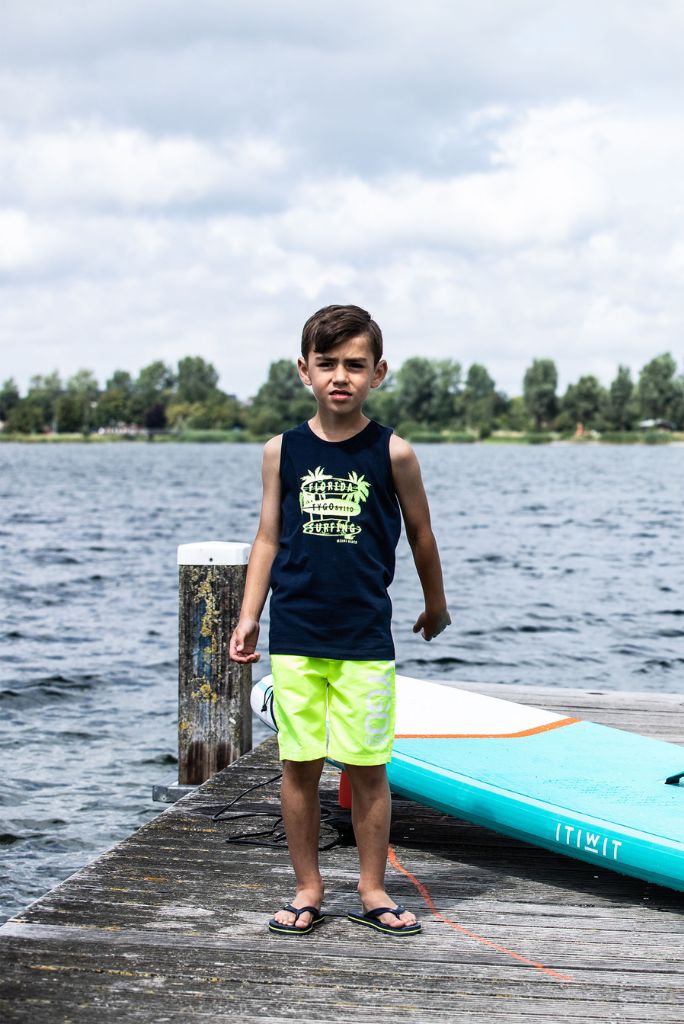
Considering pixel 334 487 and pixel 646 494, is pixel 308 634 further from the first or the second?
pixel 646 494

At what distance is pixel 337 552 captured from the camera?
11.3ft

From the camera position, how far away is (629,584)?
20.2 meters

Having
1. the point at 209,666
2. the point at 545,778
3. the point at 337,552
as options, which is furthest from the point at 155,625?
the point at 337,552

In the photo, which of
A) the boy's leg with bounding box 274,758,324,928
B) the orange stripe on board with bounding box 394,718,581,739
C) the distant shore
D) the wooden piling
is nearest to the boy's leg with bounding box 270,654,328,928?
the boy's leg with bounding box 274,758,324,928

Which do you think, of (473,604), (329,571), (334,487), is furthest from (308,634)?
(473,604)

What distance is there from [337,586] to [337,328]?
761 millimetres

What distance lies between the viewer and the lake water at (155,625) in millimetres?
7816

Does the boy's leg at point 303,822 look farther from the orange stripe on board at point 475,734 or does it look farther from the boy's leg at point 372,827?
the orange stripe on board at point 475,734

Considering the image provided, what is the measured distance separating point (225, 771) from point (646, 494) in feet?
139

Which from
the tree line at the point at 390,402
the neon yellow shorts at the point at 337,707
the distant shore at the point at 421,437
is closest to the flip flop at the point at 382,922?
the neon yellow shorts at the point at 337,707

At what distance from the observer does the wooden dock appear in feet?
9.93

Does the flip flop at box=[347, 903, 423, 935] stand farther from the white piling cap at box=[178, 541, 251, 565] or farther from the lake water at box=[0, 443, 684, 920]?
the lake water at box=[0, 443, 684, 920]

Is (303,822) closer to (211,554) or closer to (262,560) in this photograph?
(262,560)

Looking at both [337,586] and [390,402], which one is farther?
[390,402]
